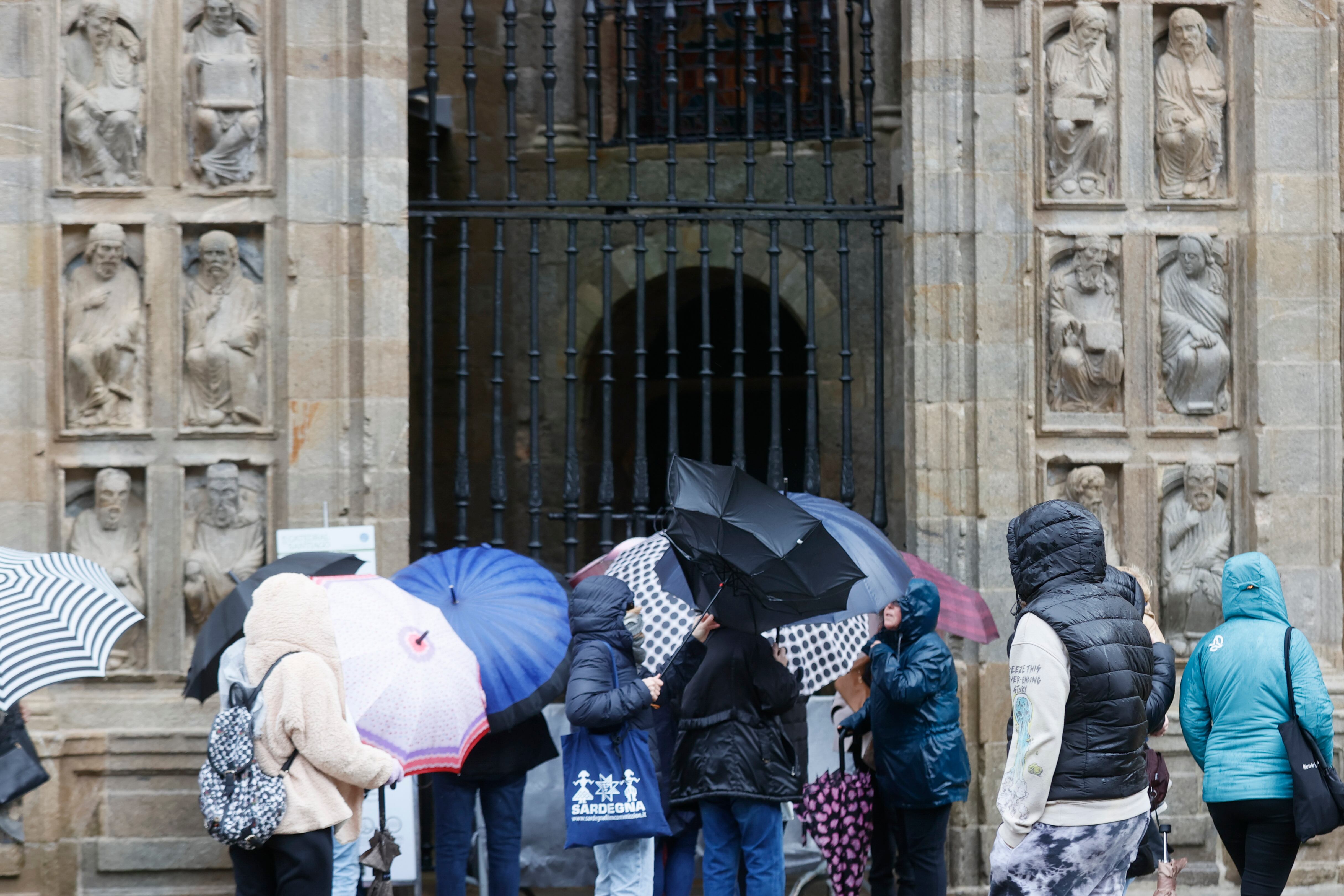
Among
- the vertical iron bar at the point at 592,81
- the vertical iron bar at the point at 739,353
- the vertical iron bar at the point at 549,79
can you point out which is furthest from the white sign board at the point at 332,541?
the vertical iron bar at the point at 592,81

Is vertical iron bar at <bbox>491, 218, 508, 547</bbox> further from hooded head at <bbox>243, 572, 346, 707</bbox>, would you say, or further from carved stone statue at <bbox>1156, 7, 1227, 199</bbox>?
carved stone statue at <bbox>1156, 7, 1227, 199</bbox>

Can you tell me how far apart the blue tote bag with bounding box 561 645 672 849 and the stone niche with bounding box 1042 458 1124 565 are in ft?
9.04

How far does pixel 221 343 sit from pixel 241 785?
3.25m

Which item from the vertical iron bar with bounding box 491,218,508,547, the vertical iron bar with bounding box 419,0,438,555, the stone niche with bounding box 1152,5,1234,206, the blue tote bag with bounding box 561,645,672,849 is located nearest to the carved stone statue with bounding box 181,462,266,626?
the vertical iron bar with bounding box 419,0,438,555

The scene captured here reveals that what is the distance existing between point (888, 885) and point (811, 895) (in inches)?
37.6

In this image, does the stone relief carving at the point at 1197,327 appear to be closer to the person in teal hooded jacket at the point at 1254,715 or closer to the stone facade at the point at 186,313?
the person in teal hooded jacket at the point at 1254,715

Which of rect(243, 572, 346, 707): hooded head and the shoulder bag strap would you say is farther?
the shoulder bag strap

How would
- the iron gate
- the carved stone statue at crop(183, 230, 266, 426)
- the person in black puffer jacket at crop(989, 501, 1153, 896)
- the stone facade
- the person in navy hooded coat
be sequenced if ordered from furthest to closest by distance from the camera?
the iron gate < the carved stone statue at crop(183, 230, 266, 426) < the stone facade < the person in navy hooded coat < the person in black puffer jacket at crop(989, 501, 1153, 896)

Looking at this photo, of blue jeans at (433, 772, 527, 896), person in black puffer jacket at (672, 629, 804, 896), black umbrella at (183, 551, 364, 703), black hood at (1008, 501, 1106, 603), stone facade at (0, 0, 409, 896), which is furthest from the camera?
stone facade at (0, 0, 409, 896)

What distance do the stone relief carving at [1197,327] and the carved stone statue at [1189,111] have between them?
11.2 inches

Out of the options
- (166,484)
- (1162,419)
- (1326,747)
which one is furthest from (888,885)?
(166,484)

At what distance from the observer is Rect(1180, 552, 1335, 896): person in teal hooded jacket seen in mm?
5344

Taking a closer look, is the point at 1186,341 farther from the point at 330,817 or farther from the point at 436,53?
the point at 436,53

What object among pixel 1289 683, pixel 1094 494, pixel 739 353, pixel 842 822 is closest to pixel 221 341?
pixel 739 353
